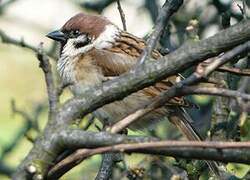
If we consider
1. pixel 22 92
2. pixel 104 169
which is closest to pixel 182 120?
pixel 104 169

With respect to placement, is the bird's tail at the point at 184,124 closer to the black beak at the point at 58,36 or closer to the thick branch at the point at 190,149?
the black beak at the point at 58,36

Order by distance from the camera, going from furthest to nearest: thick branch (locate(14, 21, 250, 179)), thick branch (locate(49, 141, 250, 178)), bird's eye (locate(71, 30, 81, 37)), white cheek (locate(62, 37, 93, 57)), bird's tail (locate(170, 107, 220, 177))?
bird's eye (locate(71, 30, 81, 37)) → white cheek (locate(62, 37, 93, 57)) → bird's tail (locate(170, 107, 220, 177)) → thick branch (locate(14, 21, 250, 179)) → thick branch (locate(49, 141, 250, 178))

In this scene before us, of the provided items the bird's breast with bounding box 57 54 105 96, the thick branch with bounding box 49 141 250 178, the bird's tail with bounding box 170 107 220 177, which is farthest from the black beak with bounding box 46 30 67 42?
the thick branch with bounding box 49 141 250 178

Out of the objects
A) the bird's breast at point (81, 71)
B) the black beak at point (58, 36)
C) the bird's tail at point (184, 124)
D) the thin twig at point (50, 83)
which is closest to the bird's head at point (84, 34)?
the black beak at point (58, 36)

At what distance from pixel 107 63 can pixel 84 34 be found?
1.50 ft

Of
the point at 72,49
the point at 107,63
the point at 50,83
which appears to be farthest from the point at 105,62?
the point at 50,83

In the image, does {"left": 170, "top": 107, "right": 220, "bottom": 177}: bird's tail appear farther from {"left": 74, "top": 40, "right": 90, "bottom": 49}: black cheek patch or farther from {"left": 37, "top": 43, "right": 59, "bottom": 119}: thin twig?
{"left": 37, "top": 43, "right": 59, "bottom": 119}: thin twig

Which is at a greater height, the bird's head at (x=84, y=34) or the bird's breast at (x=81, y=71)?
the bird's head at (x=84, y=34)

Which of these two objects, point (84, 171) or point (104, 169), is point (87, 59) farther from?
point (104, 169)

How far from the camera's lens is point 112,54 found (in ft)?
13.3

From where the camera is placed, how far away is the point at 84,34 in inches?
171

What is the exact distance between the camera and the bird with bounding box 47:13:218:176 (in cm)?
384

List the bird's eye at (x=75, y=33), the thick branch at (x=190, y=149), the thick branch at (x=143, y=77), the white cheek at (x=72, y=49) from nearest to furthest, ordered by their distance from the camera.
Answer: the thick branch at (x=190, y=149) → the thick branch at (x=143, y=77) → the white cheek at (x=72, y=49) → the bird's eye at (x=75, y=33)

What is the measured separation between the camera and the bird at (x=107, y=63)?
12.6ft
